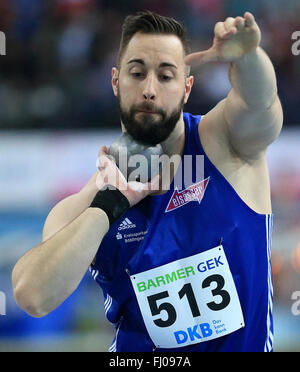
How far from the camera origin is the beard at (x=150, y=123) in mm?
3920

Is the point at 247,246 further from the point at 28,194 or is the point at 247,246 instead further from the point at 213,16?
the point at 213,16

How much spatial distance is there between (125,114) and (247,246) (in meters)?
1.09

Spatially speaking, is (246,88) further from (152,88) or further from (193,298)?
(193,298)

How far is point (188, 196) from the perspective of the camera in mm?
3982

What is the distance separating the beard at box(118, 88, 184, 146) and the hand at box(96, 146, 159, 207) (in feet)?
0.74

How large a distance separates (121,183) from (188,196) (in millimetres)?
412

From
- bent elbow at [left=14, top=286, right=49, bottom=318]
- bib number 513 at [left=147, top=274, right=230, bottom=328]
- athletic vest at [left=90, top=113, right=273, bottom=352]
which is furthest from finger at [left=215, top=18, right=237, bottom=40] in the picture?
bent elbow at [left=14, top=286, right=49, bottom=318]

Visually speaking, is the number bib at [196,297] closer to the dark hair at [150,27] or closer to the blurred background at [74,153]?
the dark hair at [150,27]

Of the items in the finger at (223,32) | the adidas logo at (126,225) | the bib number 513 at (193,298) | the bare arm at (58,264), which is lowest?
the bib number 513 at (193,298)

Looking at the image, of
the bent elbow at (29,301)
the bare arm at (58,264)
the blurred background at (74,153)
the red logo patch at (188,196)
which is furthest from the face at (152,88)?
the blurred background at (74,153)

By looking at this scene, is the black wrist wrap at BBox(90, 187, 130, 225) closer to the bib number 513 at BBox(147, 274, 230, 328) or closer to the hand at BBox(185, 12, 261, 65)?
the bib number 513 at BBox(147, 274, 230, 328)
